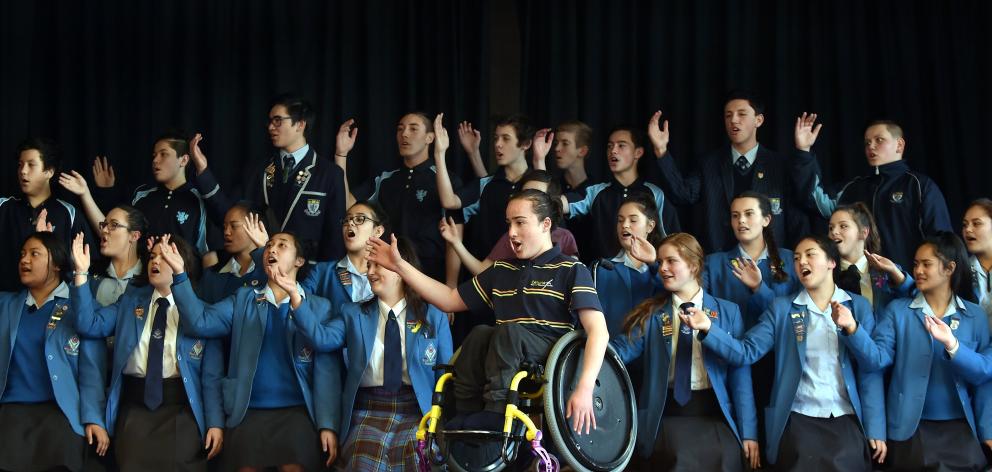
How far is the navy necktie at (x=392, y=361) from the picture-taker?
491 cm

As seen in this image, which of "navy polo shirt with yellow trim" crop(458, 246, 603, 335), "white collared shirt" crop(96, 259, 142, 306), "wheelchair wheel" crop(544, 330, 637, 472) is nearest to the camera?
"wheelchair wheel" crop(544, 330, 637, 472)

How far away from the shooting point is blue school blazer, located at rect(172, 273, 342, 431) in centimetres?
502

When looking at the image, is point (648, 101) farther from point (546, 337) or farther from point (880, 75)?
point (546, 337)

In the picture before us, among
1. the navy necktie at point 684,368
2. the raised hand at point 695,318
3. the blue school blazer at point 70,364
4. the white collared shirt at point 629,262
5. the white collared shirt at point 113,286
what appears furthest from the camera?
the white collared shirt at point 113,286

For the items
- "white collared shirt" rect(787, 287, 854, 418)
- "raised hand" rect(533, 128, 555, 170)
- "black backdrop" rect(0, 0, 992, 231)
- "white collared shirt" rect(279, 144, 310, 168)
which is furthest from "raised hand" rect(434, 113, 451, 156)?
"white collared shirt" rect(787, 287, 854, 418)

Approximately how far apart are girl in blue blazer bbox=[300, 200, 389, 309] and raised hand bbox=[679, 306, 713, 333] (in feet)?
5.31

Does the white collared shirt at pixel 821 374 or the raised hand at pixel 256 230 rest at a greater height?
the raised hand at pixel 256 230

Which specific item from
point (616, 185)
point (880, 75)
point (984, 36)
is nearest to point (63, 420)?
point (616, 185)

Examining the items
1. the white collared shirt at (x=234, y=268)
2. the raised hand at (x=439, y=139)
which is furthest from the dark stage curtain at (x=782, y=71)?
the white collared shirt at (x=234, y=268)

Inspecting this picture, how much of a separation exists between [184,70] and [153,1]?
0.49 m

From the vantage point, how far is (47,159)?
19.9ft

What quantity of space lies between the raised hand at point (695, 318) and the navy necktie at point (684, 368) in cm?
23

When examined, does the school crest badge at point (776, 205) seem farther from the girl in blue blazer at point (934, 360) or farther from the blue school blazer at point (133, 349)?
the blue school blazer at point (133, 349)

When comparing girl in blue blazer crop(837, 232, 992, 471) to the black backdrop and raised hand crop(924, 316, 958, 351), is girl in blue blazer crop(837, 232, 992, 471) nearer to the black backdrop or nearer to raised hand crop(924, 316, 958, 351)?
raised hand crop(924, 316, 958, 351)
